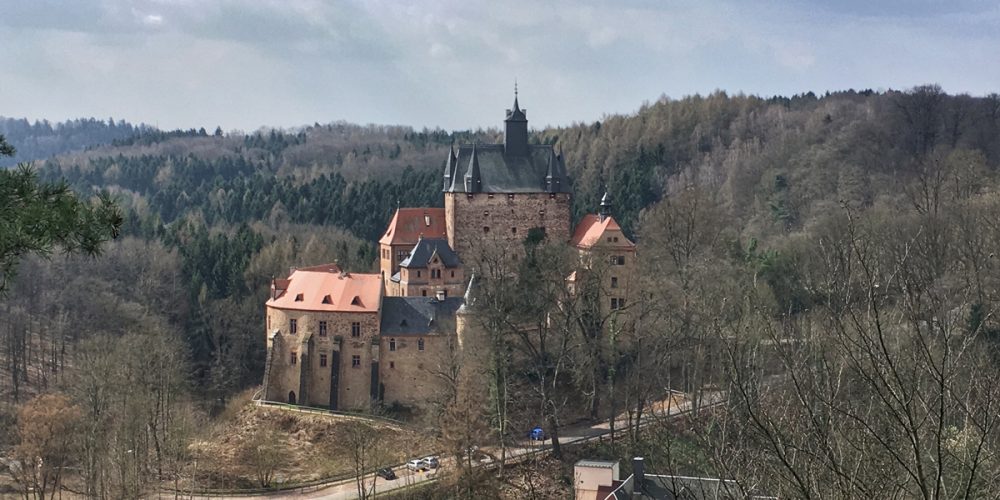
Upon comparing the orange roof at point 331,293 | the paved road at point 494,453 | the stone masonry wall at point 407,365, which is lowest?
the paved road at point 494,453

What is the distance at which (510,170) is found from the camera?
50844 mm

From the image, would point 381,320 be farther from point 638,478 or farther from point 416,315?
point 638,478

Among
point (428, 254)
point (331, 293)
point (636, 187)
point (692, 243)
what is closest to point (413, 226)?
point (428, 254)

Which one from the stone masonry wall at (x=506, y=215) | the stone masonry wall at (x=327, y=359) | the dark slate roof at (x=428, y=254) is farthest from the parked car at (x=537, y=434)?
the stone masonry wall at (x=506, y=215)

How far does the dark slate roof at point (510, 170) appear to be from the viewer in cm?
5016

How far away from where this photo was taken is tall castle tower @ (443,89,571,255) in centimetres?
4981

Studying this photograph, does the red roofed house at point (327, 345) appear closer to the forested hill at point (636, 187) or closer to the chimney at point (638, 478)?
the forested hill at point (636, 187)

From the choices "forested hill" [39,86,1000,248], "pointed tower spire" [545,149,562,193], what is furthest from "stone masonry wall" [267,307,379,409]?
"forested hill" [39,86,1000,248]

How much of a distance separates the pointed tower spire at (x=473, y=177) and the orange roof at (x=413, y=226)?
228cm

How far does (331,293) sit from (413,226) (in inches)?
361

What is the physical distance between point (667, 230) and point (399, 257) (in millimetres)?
12633

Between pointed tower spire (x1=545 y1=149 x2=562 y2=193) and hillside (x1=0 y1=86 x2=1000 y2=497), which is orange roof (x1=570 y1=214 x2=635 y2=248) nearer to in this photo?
hillside (x1=0 y1=86 x2=1000 y2=497)

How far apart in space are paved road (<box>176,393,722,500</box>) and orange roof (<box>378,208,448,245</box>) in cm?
1478

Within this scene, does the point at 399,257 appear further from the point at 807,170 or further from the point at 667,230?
the point at 807,170
